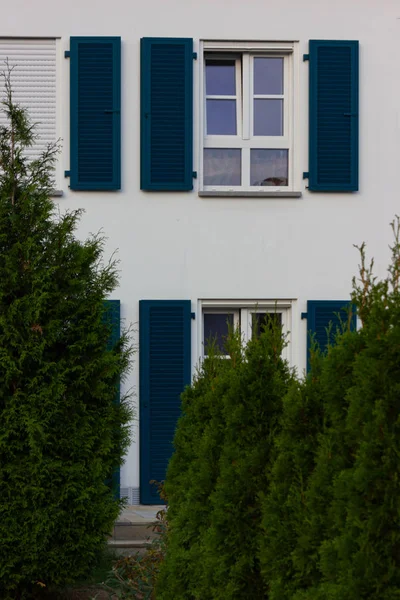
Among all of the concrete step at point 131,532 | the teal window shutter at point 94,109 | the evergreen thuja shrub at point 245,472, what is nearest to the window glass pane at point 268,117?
the teal window shutter at point 94,109

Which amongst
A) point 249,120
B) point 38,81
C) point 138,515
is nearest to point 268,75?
point 249,120

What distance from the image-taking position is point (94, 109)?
10.6 m

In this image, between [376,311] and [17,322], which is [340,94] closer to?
[17,322]

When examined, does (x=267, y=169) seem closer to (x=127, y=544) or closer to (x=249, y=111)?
(x=249, y=111)

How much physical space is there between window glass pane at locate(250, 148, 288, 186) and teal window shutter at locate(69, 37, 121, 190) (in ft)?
5.21

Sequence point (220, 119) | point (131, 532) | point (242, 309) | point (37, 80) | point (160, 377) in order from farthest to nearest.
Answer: point (220, 119) < point (242, 309) < point (37, 80) < point (160, 377) < point (131, 532)

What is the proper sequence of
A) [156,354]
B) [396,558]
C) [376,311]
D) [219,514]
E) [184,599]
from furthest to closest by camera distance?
1. [156,354]
2. [184,599]
3. [219,514]
4. [376,311]
5. [396,558]

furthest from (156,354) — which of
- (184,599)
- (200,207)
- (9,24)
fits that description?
(184,599)

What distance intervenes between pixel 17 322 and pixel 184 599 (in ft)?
6.79

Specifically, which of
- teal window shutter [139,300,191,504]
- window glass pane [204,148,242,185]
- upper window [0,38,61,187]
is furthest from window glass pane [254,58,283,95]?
teal window shutter [139,300,191,504]

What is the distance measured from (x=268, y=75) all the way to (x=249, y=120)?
591mm

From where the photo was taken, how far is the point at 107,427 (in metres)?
6.05

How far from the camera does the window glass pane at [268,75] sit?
1098 centimetres

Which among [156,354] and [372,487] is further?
[156,354]
